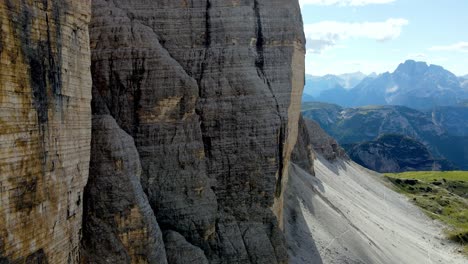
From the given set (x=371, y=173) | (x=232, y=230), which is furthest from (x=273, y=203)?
(x=371, y=173)

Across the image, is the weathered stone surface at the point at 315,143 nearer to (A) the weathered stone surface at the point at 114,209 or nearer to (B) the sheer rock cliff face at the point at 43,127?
(A) the weathered stone surface at the point at 114,209

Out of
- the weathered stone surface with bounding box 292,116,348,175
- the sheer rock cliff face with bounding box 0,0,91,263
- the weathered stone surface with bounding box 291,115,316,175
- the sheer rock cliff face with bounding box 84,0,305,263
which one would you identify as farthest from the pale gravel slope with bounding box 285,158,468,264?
the sheer rock cliff face with bounding box 0,0,91,263

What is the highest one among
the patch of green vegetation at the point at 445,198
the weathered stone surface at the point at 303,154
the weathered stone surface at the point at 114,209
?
the weathered stone surface at the point at 114,209

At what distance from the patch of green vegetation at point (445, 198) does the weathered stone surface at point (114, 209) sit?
68903mm

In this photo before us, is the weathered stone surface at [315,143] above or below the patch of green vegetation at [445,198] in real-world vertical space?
above

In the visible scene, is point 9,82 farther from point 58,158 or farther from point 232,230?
point 232,230

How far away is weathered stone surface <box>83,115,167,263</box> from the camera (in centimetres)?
2461

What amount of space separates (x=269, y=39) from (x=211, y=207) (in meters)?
15.6

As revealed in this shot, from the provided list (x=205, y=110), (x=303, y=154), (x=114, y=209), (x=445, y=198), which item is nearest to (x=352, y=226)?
(x=303, y=154)

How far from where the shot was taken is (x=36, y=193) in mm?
19125

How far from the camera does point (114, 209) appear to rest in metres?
25.0

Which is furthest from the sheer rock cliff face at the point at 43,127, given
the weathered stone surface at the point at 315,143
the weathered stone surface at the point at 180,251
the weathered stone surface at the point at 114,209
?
the weathered stone surface at the point at 315,143

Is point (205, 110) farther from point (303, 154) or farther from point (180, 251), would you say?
point (303, 154)

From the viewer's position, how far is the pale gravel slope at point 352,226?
153 ft
